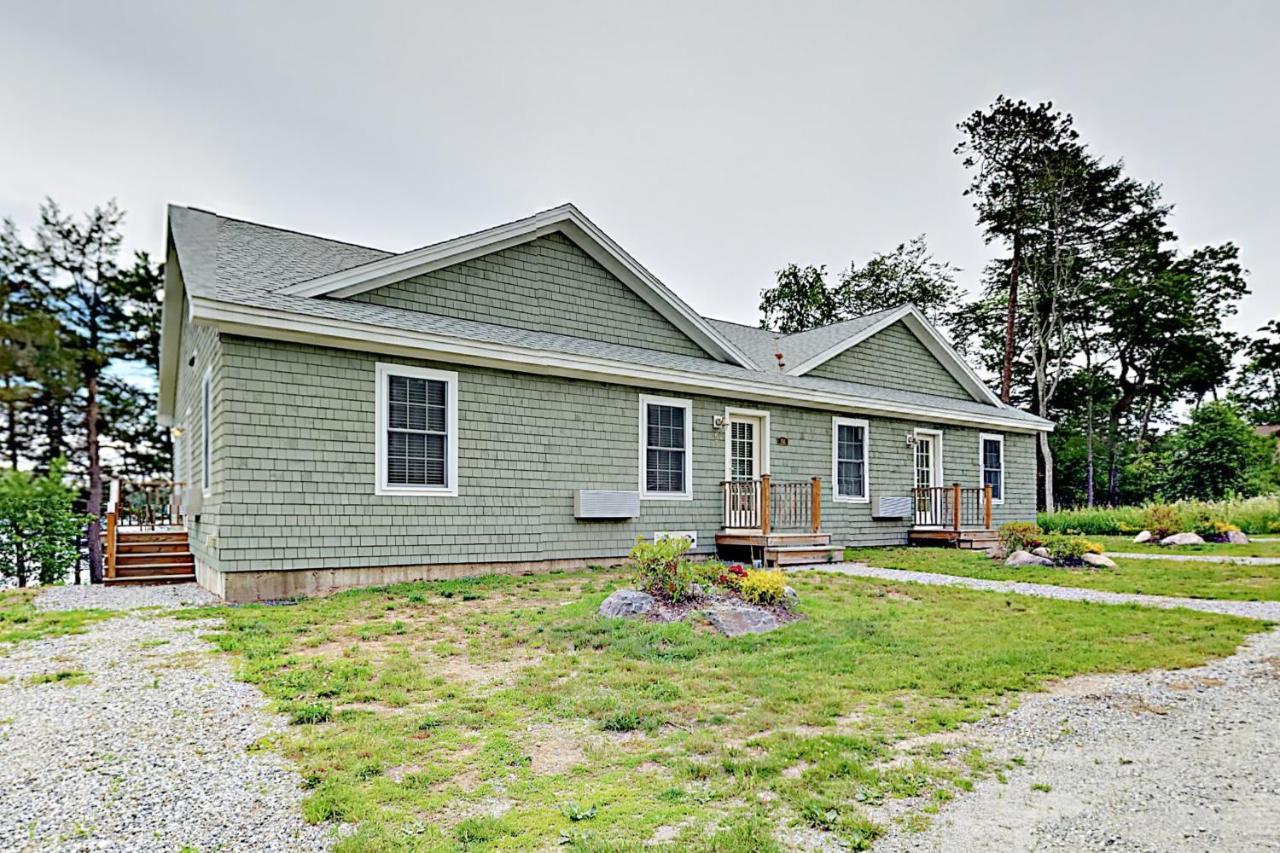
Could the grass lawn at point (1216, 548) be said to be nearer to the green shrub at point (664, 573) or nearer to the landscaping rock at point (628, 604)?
the green shrub at point (664, 573)

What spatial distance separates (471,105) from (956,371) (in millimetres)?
12466

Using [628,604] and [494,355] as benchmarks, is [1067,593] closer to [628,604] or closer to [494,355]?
[628,604]

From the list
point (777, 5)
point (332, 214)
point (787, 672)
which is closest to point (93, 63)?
point (332, 214)

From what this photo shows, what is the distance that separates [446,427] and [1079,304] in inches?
1174

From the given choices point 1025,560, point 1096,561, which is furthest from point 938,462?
point 1096,561

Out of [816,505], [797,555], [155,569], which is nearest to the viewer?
[155,569]

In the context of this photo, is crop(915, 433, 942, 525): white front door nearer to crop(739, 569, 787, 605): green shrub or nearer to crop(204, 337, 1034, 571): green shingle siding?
crop(204, 337, 1034, 571): green shingle siding

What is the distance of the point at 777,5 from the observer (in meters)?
13.7

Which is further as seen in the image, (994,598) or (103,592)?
(103,592)

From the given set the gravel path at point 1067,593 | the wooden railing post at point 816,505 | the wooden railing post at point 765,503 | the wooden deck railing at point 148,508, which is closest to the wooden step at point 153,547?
the wooden deck railing at point 148,508

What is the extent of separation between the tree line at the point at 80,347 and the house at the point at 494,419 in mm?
8398

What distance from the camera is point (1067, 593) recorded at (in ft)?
28.6

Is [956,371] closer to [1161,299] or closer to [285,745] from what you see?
[285,745]

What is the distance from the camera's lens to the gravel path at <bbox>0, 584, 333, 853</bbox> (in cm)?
288
